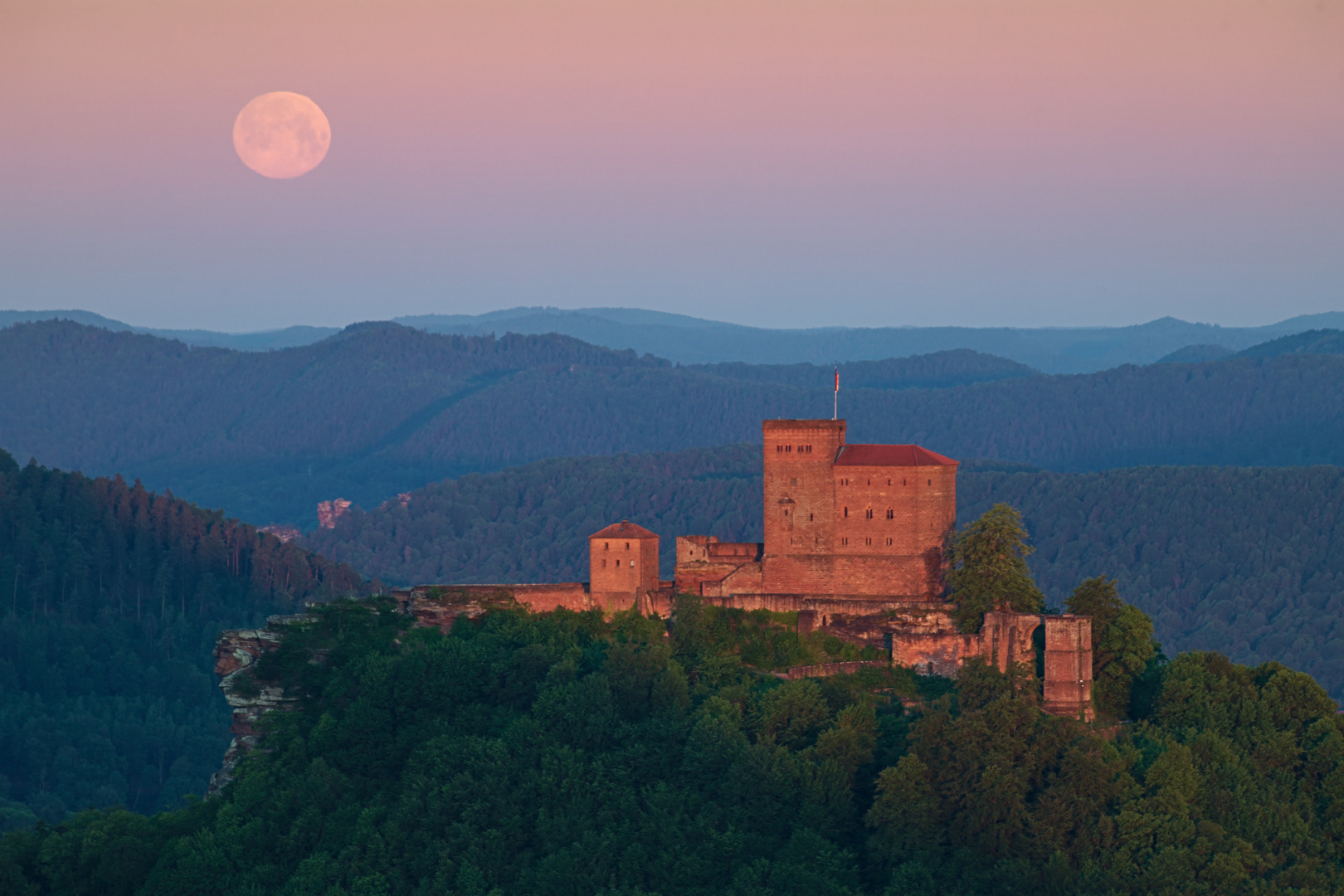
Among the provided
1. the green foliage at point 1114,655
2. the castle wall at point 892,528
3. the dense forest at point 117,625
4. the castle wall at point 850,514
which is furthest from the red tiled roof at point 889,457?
the dense forest at point 117,625

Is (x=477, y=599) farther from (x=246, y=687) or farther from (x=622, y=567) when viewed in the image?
(x=246, y=687)

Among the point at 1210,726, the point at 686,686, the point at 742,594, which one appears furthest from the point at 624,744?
the point at 1210,726

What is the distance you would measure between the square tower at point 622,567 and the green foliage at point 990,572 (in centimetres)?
1348

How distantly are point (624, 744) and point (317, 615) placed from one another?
66.7ft

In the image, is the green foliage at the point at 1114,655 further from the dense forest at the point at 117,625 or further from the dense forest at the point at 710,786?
the dense forest at the point at 117,625

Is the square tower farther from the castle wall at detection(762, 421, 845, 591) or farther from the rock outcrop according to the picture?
the rock outcrop

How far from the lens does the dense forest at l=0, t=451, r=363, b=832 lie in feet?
480

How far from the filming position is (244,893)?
77875mm

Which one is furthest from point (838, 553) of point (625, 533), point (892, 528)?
point (625, 533)

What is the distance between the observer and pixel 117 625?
173875 millimetres

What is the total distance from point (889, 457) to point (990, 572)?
23.0ft

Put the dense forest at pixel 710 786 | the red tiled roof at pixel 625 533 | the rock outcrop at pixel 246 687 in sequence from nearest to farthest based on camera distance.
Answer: the dense forest at pixel 710 786, the red tiled roof at pixel 625 533, the rock outcrop at pixel 246 687

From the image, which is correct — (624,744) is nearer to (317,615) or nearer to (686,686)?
(686,686)

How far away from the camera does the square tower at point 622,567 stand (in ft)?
270
